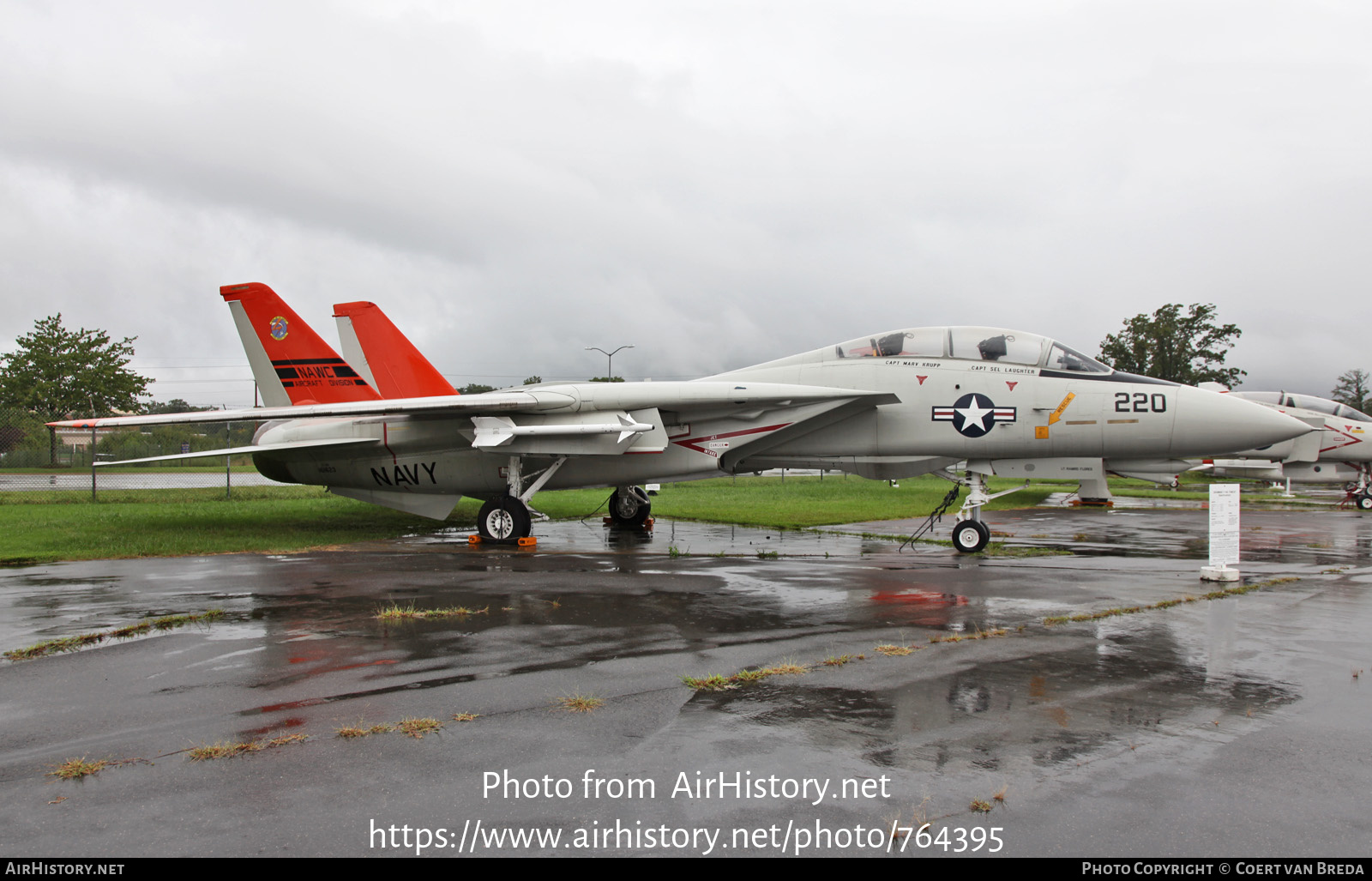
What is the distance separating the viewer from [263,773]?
3525 mm

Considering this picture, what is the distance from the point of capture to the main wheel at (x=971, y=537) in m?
11.8

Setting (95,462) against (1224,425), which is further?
(95,462)

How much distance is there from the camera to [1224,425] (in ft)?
36.4

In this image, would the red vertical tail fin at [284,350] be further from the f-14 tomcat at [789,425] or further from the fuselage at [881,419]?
Answer: the fuselage at [881,419]

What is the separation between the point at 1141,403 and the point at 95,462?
63.1ft

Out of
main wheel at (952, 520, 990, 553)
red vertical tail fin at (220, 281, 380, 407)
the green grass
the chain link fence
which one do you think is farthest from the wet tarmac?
the chain link fence

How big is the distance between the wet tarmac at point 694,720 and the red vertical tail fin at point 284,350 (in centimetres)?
664

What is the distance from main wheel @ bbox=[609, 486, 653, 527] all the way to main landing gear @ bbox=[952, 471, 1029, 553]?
20.8ft

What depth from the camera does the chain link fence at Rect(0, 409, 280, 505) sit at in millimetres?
24547

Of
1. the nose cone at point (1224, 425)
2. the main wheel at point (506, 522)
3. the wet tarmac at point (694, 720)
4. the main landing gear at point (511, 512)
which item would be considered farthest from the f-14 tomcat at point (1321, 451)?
the main wheel at point (506, 522)

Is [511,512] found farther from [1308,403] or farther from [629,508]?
[1308,403]

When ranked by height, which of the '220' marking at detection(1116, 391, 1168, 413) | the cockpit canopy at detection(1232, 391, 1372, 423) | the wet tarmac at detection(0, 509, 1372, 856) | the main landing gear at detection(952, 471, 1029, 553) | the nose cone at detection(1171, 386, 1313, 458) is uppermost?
the cockpit canopy at detection(1232, 391, 1372, 423)

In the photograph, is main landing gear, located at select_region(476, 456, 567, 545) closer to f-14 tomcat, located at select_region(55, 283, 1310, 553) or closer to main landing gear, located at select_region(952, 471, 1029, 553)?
f-14 tomcat, located at select_region(55, 283, 1310, 553)

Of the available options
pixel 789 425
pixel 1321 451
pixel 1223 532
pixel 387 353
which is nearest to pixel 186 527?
pixel 387 353
